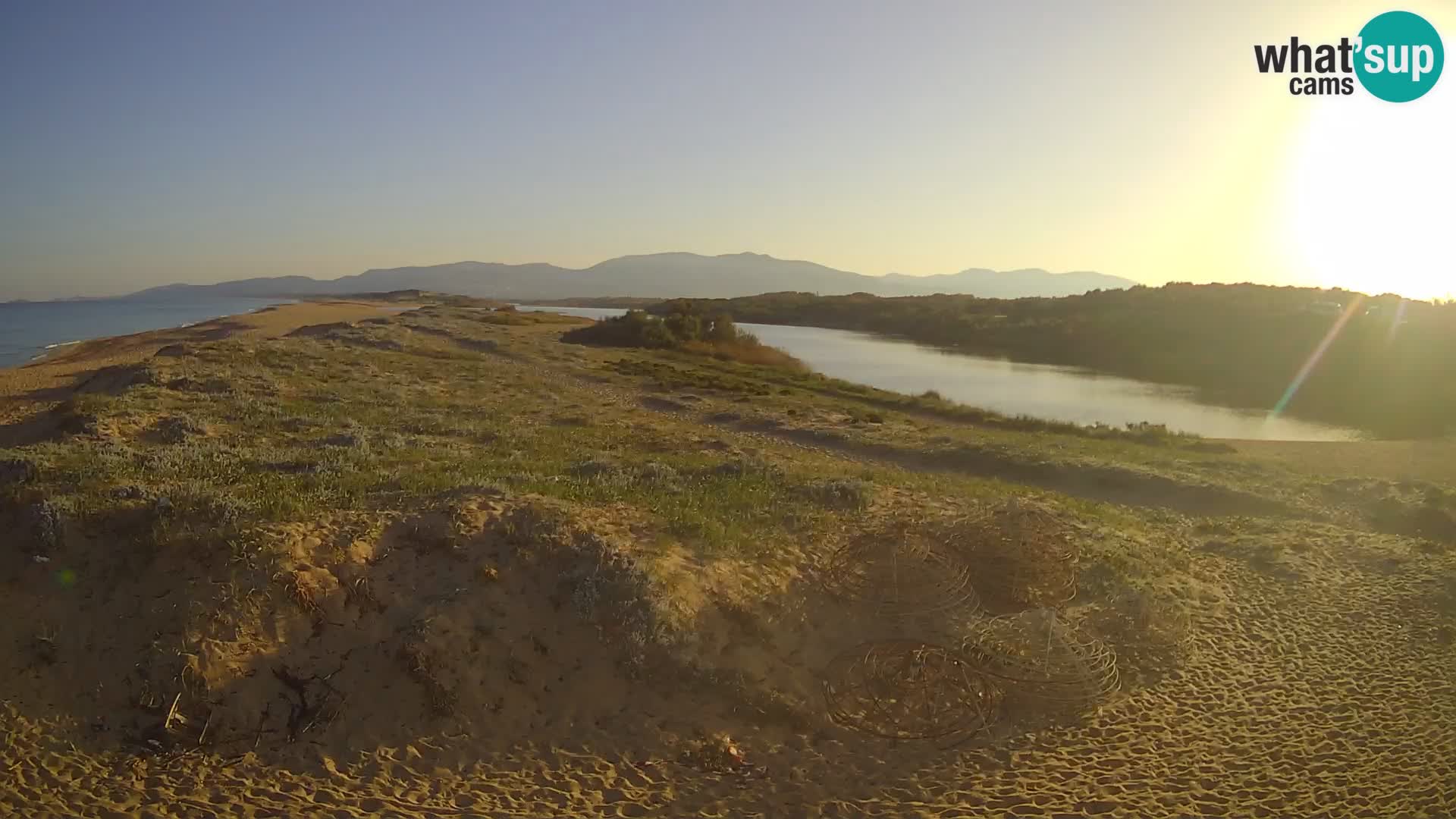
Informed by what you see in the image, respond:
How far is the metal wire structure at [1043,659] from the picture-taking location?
754cm

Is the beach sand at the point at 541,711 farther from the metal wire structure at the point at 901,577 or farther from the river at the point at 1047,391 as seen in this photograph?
the river at the point at 1047,391

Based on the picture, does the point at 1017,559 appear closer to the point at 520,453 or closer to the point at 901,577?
the point at 901,577

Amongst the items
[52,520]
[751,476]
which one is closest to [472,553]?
[52,520]

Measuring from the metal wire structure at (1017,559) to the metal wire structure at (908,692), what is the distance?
153 cm

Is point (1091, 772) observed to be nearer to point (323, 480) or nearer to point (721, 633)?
point (721, 633)

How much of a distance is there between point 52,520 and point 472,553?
3.63 meters

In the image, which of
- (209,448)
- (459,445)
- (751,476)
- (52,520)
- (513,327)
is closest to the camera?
(52,520)

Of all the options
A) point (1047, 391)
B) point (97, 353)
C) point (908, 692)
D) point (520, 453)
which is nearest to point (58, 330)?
point (97, 353)

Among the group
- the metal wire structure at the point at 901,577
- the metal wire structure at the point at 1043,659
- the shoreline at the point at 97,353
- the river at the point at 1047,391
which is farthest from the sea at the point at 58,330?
the metal wire structure at the point at 1043,659

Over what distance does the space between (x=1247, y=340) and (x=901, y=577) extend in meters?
55.3

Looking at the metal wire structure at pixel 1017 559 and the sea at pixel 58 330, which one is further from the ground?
the sea at pixel 58 330

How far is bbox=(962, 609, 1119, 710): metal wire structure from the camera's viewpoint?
7543mm

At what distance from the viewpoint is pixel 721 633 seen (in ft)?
25.1

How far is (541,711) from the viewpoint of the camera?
22.0ft
